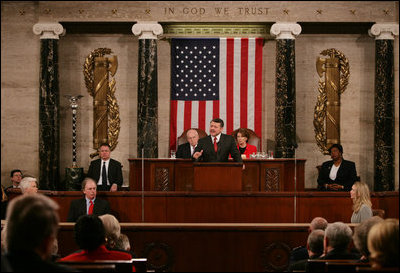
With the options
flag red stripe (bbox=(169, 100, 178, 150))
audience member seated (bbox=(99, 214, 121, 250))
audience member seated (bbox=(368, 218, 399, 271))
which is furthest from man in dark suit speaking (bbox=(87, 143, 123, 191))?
audience member seated (bbox=(368, 218, 399, 271))

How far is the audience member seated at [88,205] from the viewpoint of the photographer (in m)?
8.91

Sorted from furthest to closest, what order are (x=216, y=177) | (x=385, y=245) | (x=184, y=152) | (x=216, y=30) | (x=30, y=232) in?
(x=216, y=30)
(x=184, y=152)
(x=216, y=177)
(x=385, y=245)
(x=30, y=232)

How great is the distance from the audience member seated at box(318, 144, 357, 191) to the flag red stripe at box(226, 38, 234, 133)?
12.9 feet

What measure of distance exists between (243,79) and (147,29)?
2.62m

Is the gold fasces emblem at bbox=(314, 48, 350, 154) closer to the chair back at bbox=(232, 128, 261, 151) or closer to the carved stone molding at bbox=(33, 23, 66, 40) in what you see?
the chair back at bbox=(232, 128, 261, 151)

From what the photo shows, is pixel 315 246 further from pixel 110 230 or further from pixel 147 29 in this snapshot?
pixel 147 29

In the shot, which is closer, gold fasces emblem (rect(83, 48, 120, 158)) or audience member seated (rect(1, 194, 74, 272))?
audience member seated (rect(1, 194, 74, 272))

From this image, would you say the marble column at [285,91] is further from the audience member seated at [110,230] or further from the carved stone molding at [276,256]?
the audience member seated at [110,230]

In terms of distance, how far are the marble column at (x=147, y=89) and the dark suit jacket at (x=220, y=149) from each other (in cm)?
415

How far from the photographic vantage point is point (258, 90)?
15.1 meters

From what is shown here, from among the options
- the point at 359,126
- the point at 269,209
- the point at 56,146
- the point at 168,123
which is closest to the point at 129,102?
the point at 168,123

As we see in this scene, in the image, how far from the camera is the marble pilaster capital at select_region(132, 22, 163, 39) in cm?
1463

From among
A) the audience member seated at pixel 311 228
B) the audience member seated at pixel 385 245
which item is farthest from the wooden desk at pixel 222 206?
the audience member seated at pixel 385 245

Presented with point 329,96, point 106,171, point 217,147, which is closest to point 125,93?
point 106,171
